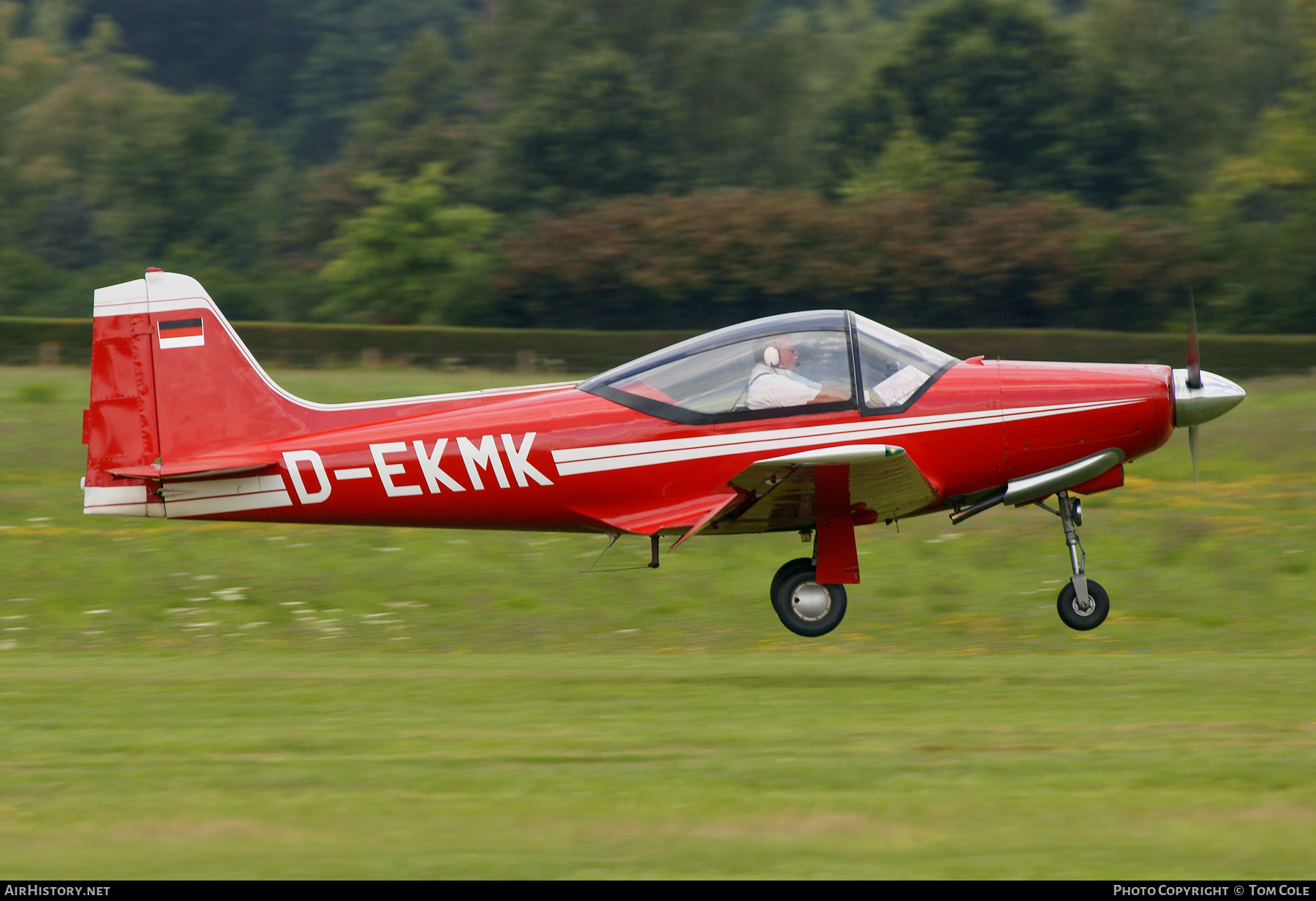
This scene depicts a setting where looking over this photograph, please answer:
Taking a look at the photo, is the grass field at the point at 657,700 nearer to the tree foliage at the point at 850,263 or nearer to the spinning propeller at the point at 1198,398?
the spinning propeller at the point at 1198,398

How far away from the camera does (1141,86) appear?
5944 centimetres

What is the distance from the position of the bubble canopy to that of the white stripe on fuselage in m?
0.13

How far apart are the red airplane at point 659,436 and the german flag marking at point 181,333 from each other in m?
0.01

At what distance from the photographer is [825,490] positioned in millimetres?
10289

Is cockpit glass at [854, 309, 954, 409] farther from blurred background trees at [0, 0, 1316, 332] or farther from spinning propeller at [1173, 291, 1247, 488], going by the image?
blurred background trees at [0, 0, 1316, 332]

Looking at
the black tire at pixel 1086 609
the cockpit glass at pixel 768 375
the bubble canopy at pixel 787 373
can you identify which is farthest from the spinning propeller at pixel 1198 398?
the cockpit glass at pixel 768 375

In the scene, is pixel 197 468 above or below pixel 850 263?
below

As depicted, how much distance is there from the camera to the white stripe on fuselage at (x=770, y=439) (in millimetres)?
10453

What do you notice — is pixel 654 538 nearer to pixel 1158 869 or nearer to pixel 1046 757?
pixel 1046 757

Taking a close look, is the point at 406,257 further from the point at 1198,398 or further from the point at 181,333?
the point at 1198,398

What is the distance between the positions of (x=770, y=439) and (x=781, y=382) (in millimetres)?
404

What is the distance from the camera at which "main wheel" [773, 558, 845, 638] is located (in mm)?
10969

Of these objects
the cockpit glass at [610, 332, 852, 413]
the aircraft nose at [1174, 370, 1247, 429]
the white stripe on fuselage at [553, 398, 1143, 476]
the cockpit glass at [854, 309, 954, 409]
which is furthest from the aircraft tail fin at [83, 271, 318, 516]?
the aircraft nose at [1174, 370, 1247, 429]

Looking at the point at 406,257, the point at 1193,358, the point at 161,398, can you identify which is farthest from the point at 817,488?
the point at 406,257
